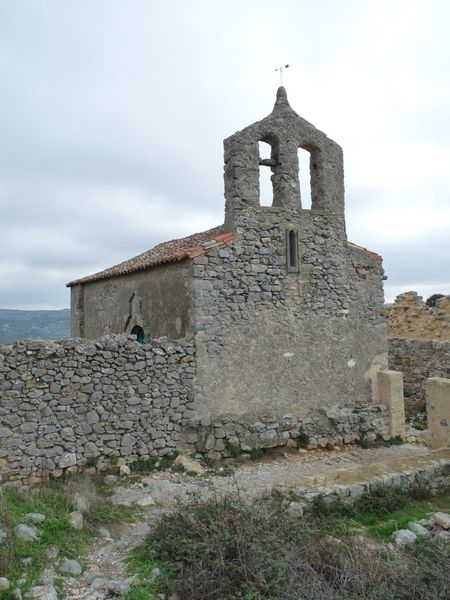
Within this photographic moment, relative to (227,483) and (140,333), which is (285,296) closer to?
(140,333)

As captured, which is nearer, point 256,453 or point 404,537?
point 404,537

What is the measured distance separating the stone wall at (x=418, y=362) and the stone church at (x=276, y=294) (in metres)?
3.50

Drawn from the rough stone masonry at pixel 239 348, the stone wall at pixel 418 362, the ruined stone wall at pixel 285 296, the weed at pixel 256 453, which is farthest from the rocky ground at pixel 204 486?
the stone wall at pixel 418 362

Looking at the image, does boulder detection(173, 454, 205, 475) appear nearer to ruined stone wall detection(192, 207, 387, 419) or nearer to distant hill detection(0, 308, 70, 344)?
ruined stone wall detection(192, 207, 387, 419)

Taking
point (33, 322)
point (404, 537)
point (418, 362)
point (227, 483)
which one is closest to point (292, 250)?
point (227, 483)

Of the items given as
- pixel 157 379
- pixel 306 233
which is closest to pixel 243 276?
pixel 306 233

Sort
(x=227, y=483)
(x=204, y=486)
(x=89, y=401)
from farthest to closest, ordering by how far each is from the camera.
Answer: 1. (x=89, y=401)
2. (x=227, y=483)
3. (x=204, y=486)

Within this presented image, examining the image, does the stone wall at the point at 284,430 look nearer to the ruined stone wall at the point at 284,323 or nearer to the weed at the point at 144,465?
the ruined stone wall at the point at 284,323

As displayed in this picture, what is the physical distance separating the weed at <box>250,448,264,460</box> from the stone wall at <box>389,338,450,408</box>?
6755 mm

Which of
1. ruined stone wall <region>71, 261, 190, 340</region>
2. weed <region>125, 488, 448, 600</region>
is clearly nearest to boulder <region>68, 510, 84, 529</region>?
weed <region>125, 488, 448, 600</region>

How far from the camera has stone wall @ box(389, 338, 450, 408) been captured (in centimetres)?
1423

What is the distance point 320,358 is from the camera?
1088cm

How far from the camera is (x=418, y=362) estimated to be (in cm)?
1493

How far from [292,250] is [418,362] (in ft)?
22.3
